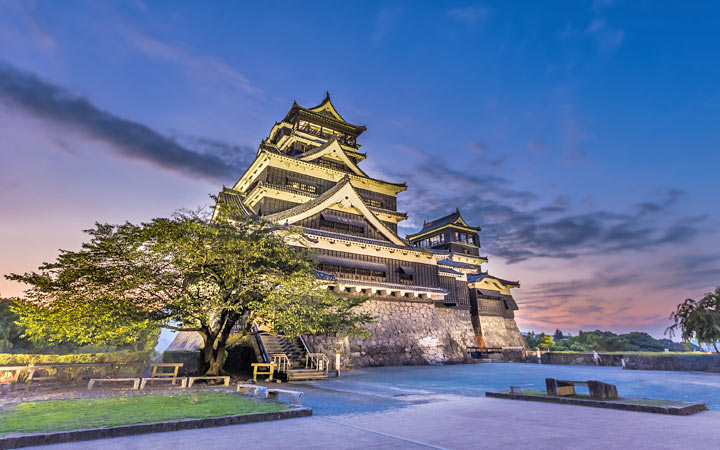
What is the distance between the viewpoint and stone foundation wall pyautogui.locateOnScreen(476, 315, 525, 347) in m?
37.4

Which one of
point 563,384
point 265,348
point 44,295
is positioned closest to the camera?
point 563,384

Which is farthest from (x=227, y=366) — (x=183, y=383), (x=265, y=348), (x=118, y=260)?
(x=118, y=260)

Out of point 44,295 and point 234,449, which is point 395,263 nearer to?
point 44,295

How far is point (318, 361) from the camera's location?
16609 mm

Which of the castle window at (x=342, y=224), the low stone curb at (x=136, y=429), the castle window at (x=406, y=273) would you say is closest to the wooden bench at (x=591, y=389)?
the low stone curb at (x=136, y=429)

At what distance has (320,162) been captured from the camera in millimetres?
31906

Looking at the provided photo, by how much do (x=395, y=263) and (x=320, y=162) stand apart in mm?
11650

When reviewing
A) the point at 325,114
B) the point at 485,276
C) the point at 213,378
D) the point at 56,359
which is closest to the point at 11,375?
the point at 213,378

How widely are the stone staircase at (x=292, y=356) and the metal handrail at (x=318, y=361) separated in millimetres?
156

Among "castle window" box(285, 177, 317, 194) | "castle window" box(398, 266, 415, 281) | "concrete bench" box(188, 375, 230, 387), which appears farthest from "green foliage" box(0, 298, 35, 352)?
"castle window" box(398, 266, 415, 281)

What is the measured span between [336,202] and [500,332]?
2458cm

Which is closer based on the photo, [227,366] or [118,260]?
[118,260]

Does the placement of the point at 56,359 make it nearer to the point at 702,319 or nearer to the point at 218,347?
the point at 218,347

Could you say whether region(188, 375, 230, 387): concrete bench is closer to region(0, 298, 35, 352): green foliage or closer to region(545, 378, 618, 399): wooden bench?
region(545, 378, 618, 399): wooden bench
